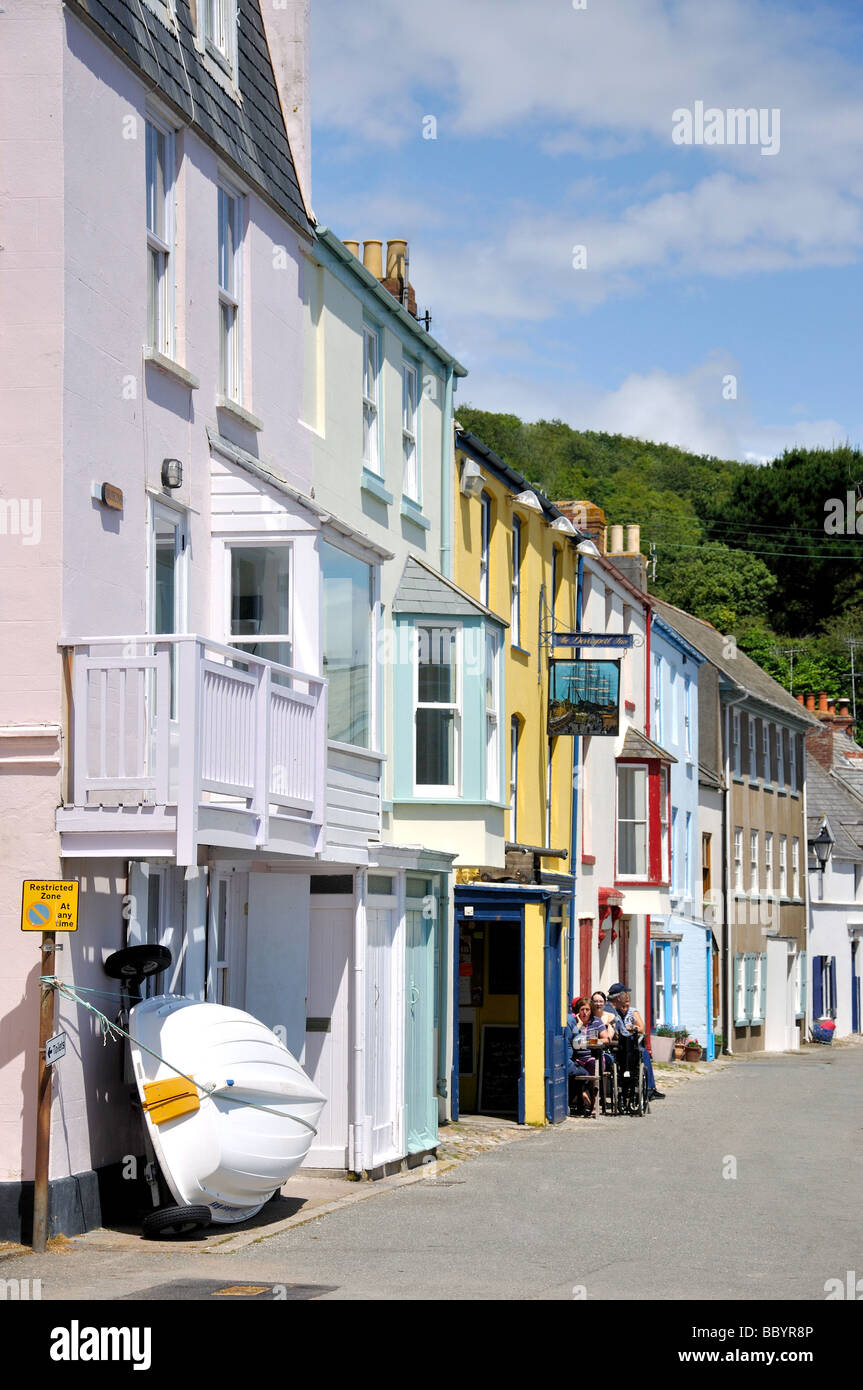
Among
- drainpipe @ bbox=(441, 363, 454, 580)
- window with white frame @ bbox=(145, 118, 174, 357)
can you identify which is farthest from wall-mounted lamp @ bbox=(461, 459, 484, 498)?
window with white frame @ bbox=(145, 118, 174, 357)

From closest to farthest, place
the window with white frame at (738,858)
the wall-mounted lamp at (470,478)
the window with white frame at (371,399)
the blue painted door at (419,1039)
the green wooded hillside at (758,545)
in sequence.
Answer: the blue painted door at (419,1039) < the window with white frame at (371,399) < the wall-mounted lamp at (470,478) < the window with white frame at (738,858) < the green wooded hillside at (758,545)

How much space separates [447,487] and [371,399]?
268 cm

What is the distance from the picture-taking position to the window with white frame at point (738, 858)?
45719 mm

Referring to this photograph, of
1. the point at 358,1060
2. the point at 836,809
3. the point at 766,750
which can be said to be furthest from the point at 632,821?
the point at 836,809

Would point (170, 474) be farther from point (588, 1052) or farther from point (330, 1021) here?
point (588, 1052)

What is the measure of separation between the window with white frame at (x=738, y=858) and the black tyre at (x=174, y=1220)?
34.6 metres

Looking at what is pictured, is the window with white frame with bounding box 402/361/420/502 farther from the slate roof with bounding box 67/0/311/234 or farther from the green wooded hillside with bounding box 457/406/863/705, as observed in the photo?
the green wooded hillside with bounding box 457/406/863/705

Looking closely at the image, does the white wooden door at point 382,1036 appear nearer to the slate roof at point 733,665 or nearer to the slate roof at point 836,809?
the slate roof at point 733,665

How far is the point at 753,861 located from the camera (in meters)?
47.3

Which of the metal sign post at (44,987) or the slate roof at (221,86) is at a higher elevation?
the slate roof at (221,86)

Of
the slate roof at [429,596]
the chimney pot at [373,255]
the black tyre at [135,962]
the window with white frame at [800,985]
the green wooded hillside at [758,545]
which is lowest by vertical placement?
the window with white frame at [800,985]

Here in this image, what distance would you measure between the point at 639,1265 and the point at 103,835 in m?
4.43

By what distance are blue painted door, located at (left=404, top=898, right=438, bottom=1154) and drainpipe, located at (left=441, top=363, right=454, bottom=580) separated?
567 centimetres

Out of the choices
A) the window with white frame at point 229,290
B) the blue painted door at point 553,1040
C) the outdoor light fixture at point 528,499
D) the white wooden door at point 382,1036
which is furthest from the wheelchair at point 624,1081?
the window with white frame at point 229,290
